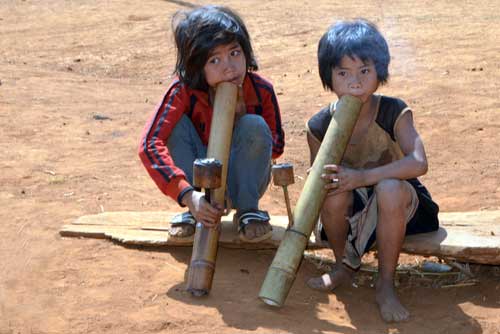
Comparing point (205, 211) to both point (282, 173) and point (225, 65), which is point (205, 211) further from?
point (225, 65)

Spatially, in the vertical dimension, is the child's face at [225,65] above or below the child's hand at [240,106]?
above

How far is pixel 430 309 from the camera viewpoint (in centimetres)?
362

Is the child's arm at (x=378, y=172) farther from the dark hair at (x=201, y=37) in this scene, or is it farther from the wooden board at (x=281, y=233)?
the dark hair at (x=201, y=37)

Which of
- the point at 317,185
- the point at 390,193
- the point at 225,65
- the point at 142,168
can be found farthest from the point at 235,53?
the point at 142,168

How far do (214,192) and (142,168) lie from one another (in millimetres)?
1904

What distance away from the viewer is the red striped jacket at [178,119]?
12.1ft

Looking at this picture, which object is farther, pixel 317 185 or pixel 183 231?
pixel 183 231

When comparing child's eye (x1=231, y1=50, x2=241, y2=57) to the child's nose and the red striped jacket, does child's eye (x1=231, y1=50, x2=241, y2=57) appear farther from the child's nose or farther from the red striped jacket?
the child's nose

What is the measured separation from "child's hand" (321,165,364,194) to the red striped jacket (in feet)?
1.99

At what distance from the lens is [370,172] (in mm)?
3508

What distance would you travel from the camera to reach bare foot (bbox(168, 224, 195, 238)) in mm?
3982

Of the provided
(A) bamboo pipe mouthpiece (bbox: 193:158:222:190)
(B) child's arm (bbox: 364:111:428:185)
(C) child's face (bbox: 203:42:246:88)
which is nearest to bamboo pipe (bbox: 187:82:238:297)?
(C) child's face (bbox: 203:42:246:88)

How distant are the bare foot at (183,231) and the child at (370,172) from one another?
603 millimetres

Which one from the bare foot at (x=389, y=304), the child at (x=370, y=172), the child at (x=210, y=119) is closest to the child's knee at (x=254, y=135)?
the child at (x=210, y=119)
